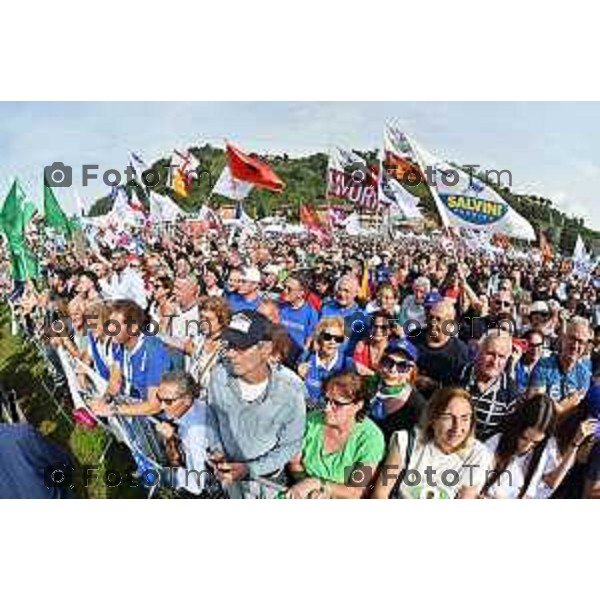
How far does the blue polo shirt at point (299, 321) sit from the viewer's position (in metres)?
5.48

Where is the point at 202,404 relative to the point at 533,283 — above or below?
below

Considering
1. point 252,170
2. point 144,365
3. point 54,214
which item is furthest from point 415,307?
point 54,214

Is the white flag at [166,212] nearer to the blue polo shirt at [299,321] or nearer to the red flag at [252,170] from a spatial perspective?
the red flag at [252,170]

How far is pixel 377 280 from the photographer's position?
5.51 metres

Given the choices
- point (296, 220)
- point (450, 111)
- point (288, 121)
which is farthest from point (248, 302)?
point (450, 111)

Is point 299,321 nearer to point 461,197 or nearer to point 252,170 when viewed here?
point 252,170

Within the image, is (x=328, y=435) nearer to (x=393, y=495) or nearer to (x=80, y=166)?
(x=393, y=495)

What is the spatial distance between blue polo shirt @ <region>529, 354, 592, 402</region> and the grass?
209 cm

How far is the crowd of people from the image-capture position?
5488 millimetres

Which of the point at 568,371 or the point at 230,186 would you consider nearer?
the point at 230,186

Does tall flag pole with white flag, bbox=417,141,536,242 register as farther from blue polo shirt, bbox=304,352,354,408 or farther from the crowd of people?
blue polo shirt, bbox=304,352,354,408

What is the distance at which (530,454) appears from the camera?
5586 mm

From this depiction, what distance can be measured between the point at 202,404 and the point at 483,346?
144cm

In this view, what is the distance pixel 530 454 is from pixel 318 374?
1.16 m
